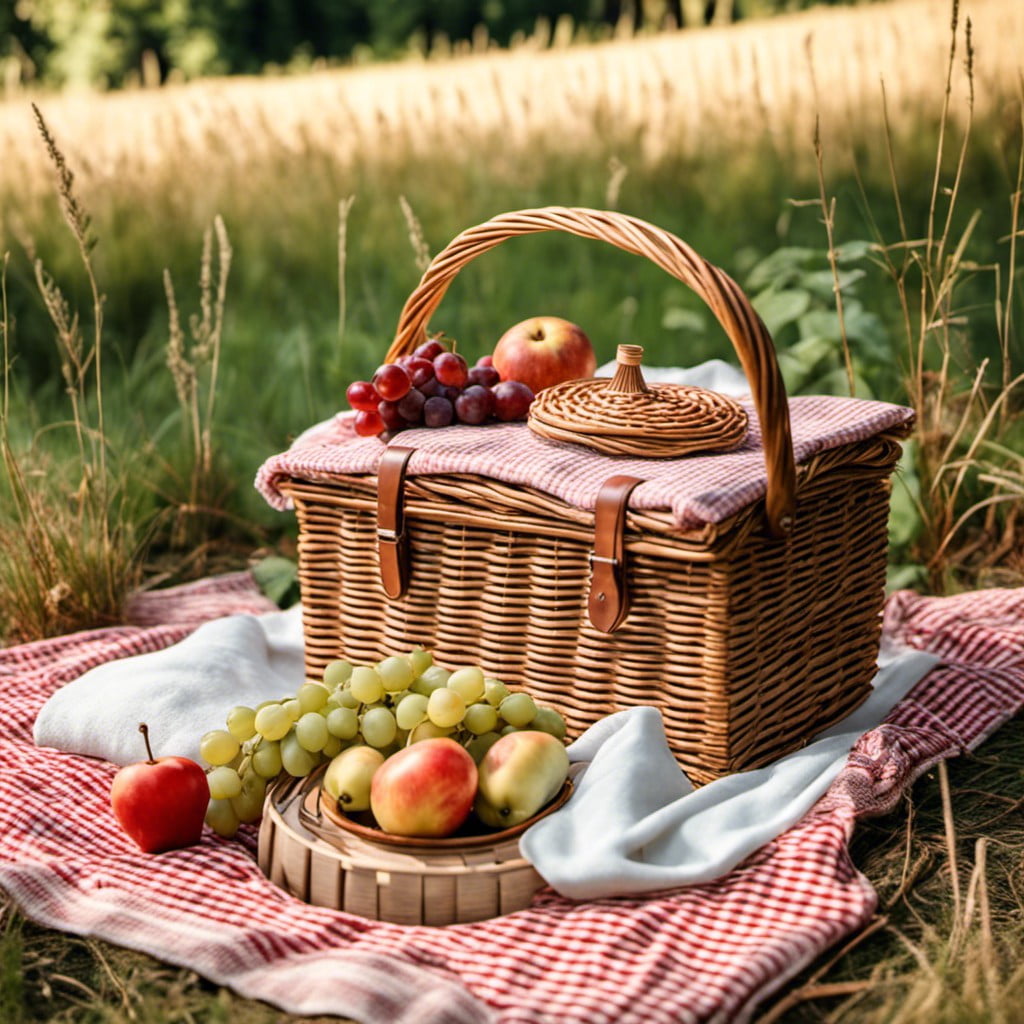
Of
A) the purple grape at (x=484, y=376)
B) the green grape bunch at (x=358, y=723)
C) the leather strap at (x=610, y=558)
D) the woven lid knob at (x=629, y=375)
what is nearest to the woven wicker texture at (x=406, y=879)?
the green grape bunch at (x=358, y=723)

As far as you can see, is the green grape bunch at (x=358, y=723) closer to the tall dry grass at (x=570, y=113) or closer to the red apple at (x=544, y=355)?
the red apple at (x=544, y=355)

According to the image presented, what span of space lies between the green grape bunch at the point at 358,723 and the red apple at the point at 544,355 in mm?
712

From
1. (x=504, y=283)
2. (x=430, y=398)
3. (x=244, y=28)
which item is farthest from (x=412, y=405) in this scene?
(x=244, y=28)

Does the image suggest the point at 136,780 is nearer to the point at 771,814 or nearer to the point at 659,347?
the point at 771,814

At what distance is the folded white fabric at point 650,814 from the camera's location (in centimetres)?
190

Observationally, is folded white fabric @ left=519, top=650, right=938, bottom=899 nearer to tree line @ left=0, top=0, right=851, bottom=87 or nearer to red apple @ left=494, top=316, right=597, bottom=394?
red apple @ left=494, top=316, right=597, bottom=394

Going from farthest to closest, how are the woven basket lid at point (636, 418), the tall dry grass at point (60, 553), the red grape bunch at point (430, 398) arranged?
the tall dry grass at point (60, 553) < the red grape bunch at point (430, 398) < the woven basket lid at point (636, 418)

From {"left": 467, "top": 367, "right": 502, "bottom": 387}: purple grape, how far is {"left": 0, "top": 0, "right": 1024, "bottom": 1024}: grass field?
2.51ft

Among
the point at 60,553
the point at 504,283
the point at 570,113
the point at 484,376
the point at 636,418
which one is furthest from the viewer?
the point at 570,113

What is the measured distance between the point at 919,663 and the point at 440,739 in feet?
4.15

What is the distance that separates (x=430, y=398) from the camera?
2555 millimetres

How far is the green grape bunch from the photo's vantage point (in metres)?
2.08

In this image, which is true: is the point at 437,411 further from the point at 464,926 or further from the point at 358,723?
the point at 464,926

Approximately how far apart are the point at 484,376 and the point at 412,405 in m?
0.17
